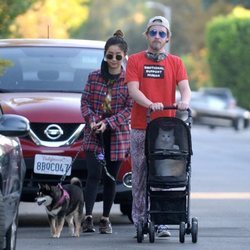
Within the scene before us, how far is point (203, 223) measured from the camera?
13062 mm

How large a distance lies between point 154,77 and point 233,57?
159ft

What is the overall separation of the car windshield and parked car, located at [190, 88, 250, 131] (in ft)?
111

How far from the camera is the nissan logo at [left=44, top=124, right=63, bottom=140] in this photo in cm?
1218

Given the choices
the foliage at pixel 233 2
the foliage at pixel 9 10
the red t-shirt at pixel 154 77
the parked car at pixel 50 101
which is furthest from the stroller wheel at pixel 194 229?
the foliage at pixel 233 2

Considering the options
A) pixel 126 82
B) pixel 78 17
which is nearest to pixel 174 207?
pixel 126 82

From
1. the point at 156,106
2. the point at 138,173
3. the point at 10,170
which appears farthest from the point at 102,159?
the point at 10,170

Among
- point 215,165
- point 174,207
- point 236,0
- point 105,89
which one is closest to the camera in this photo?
point 174,207

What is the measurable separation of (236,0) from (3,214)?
73460 mm

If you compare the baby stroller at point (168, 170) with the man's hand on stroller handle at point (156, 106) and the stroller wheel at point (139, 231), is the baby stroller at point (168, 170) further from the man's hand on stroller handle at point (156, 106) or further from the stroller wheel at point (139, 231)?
the man's hand on stroller handle at point (156, 106)

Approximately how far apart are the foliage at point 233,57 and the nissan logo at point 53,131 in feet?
154

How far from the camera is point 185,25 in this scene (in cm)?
8500

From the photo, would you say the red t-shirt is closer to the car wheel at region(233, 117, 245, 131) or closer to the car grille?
the car grille

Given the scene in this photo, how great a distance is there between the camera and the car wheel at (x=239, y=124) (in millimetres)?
47375

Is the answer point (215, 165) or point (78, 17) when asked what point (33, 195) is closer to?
point (215, 165)
